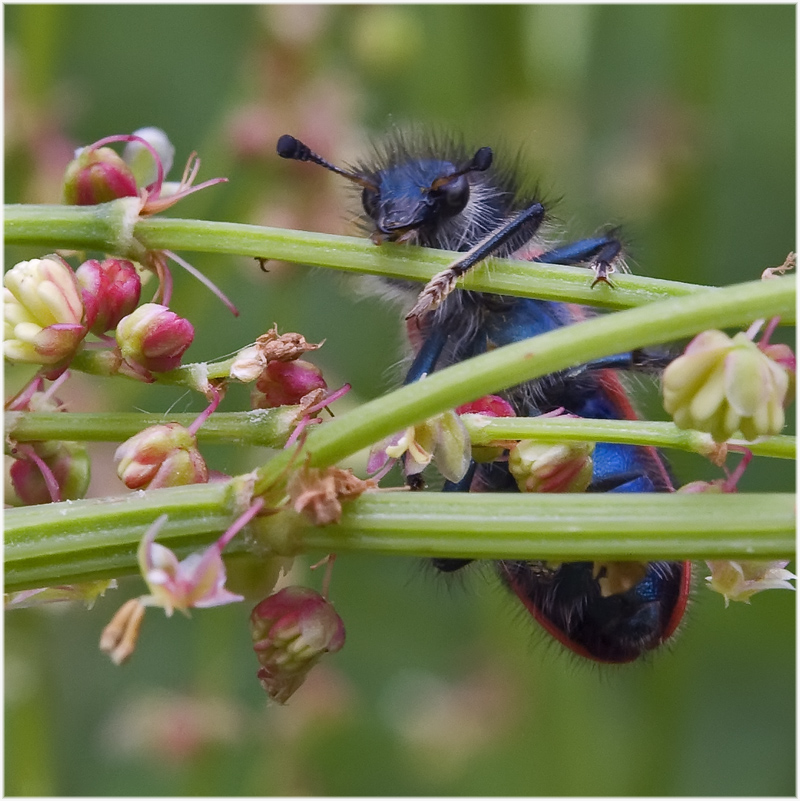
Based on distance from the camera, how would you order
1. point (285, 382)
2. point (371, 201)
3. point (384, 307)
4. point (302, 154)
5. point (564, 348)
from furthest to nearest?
1. point (384, 307)
2. point (371, 201)
3. point (302, 154)
4. point (285, 382)
5. point (564, 348)

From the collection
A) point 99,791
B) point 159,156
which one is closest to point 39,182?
point 159,156

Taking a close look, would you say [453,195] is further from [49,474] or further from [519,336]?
[49,474]

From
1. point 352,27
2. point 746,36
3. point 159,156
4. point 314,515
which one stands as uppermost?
point 746,36

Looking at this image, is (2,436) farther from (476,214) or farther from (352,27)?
(352,27)

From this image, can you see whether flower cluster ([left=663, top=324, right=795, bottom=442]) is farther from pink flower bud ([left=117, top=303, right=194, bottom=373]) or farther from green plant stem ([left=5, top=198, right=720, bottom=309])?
pink flower bud ([left=117, top=303, right=194, bottom=373])

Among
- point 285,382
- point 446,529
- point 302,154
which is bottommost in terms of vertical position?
point 446,529

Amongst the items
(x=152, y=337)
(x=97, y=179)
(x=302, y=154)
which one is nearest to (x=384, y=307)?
(x=302, y=154)
